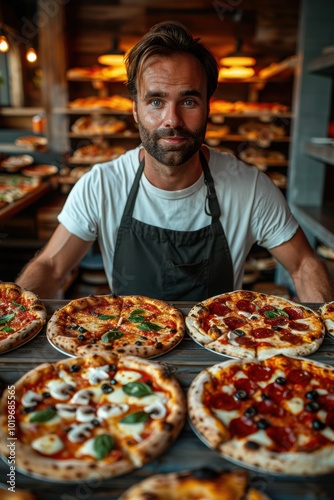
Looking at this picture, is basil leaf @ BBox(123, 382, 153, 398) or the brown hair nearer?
basil leaf @ BBox(123, 382, 153, 398)

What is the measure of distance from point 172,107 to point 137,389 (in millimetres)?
1551

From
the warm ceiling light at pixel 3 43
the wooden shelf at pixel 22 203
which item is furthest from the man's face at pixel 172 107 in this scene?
the warm ceiling light at pixel 3 43

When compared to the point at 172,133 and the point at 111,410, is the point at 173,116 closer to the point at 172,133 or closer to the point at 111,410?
the point at 172,133

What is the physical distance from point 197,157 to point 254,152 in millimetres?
4460

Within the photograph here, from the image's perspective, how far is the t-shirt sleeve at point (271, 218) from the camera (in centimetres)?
289

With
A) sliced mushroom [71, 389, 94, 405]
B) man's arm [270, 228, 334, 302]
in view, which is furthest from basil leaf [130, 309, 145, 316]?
man's arm [270, 228, 334, 302]

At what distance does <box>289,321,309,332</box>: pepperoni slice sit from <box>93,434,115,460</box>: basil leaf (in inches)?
39.1

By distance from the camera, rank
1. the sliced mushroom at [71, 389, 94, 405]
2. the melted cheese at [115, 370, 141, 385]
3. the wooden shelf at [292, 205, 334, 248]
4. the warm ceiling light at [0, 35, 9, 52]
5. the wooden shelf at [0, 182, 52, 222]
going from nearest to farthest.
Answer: the sliced mushroom at [71, 389, 94, 405] → the melted cheese at [115, 370, 141, 385] → the wooden shelf at [292, 205, 334, 248] → the wooden shelf at [0, 182, 52, 222] → the warm ceiling light at [0, 35, 9, 52]

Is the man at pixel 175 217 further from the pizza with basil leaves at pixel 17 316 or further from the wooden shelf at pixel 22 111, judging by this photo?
the wooden shelf at pixel 22 111

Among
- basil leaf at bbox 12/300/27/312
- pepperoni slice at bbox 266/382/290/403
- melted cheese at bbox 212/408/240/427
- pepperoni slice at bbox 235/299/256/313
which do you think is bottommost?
melted cheese at bbox 212/408/240/427

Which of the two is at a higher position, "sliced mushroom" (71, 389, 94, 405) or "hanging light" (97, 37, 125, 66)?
"hanging light" (97, 37, 125, 66)

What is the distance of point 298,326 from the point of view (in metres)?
1.96

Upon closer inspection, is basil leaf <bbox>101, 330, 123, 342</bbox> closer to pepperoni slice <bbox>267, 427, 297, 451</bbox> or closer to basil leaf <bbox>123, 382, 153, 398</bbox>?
basil leaf <bbox>123, 382, 153, 398</bbox>

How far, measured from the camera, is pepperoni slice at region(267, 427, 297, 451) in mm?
1291
